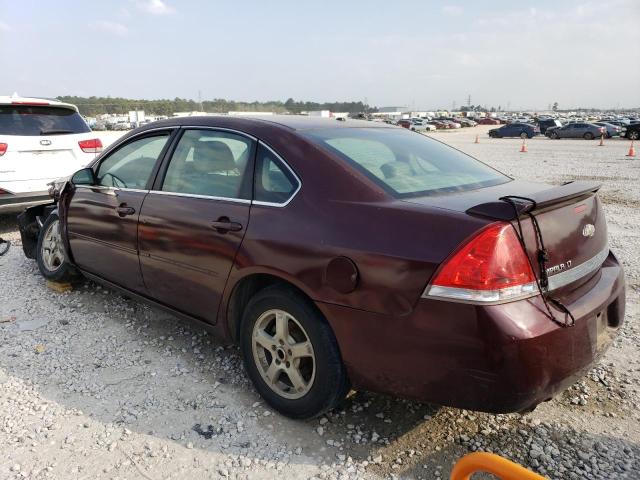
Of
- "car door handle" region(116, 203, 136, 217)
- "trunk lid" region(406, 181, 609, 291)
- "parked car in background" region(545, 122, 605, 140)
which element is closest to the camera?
"trunk lid" region(406, 181, 609, 291)

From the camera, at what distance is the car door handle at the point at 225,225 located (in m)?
2.92

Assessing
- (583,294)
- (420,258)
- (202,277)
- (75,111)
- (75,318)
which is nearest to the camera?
(420,258)

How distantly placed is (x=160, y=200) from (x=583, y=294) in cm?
259

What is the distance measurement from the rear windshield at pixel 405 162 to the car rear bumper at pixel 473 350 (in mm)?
675

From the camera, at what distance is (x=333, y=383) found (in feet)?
8.51

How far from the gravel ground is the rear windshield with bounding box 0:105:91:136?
394cm

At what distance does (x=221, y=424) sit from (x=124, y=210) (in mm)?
1747

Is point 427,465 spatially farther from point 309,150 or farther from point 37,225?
point 37,225

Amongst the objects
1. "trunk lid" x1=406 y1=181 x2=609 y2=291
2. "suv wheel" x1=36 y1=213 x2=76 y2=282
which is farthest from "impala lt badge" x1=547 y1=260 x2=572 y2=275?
"suv wheel" x1=36 y1=213 x2=76 y2=282

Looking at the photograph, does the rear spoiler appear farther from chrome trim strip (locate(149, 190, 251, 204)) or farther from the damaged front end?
the damaged front end

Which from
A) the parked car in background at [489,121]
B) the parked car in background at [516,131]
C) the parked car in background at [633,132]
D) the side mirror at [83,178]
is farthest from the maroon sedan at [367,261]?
the parked car in background at [489,121]

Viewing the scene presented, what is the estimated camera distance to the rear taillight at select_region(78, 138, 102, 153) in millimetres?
7486

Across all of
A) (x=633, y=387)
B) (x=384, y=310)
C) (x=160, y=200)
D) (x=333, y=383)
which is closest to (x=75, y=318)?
(x=160, y=200)

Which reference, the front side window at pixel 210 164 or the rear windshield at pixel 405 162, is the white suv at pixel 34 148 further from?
the rear windshield at pixel 405 162
